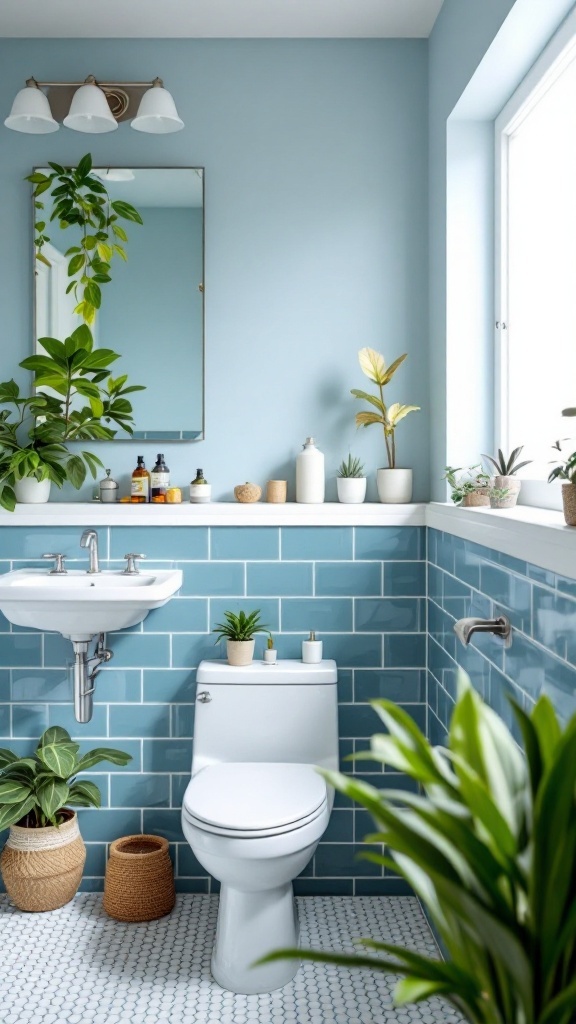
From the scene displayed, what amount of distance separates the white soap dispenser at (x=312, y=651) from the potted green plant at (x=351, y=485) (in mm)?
451

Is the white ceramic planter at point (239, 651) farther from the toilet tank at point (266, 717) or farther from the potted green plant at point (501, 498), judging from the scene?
the potted green plant at point (501, 498)

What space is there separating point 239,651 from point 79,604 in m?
0.55

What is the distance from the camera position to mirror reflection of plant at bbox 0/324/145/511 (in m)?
2.62

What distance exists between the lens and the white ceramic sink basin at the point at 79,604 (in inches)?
87.7

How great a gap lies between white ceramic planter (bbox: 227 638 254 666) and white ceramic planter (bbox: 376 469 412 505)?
0.64 metres

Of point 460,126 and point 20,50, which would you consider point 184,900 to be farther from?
point 20,50

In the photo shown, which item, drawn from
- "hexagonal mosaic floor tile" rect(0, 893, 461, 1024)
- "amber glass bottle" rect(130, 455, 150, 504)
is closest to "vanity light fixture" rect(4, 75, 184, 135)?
"amber glass bottle" rect(130, 455, 150, 504)

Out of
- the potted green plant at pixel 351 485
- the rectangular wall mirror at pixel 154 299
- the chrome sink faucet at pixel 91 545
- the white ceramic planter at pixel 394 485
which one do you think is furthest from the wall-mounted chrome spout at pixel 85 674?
the white ceramic planter at pixel 394 485

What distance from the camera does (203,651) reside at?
268 cm

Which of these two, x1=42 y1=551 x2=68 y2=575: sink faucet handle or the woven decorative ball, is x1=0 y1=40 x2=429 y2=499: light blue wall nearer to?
the woven decorative ball

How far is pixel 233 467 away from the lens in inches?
110

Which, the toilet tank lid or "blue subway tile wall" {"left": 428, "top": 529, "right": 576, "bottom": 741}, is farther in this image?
the toilet tank lid

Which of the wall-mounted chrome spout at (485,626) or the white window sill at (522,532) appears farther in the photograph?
the wall-mounted chrome spout at (485,626)

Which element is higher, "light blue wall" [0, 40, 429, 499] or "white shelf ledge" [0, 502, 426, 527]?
"light blue wall" [0, 40, 429, 499]
